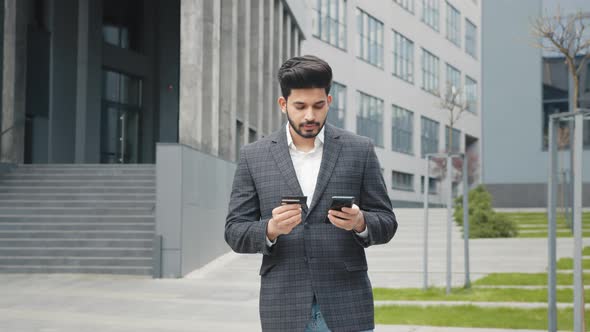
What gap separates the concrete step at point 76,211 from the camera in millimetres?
19641

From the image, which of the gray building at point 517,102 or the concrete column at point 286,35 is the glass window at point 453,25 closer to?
the gray building at point 517,102

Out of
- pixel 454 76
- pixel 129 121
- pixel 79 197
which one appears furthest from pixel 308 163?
pixel 454 76

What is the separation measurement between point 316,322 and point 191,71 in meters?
17.8

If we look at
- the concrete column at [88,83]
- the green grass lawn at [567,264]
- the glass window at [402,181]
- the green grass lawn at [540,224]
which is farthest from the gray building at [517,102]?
the green grass lawn at [567,264]

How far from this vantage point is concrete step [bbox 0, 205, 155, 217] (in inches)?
773

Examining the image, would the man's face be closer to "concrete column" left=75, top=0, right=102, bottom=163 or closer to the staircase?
the staircase

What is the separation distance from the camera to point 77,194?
2077cm

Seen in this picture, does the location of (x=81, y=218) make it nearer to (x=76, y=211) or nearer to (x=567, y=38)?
(x=76, y=211)

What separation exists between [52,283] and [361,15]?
128 ft

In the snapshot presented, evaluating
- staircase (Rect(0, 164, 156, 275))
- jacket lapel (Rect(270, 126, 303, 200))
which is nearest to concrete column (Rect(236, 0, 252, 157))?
staircase (Rect(0, 164, 156, 275))

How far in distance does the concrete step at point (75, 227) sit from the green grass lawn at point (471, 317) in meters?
8.66

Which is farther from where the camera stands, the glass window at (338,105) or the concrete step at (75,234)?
the glass window at (338,105)

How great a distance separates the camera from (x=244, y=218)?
333 centimetres

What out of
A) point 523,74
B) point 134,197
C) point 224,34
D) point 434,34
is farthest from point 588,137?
point 134,197
